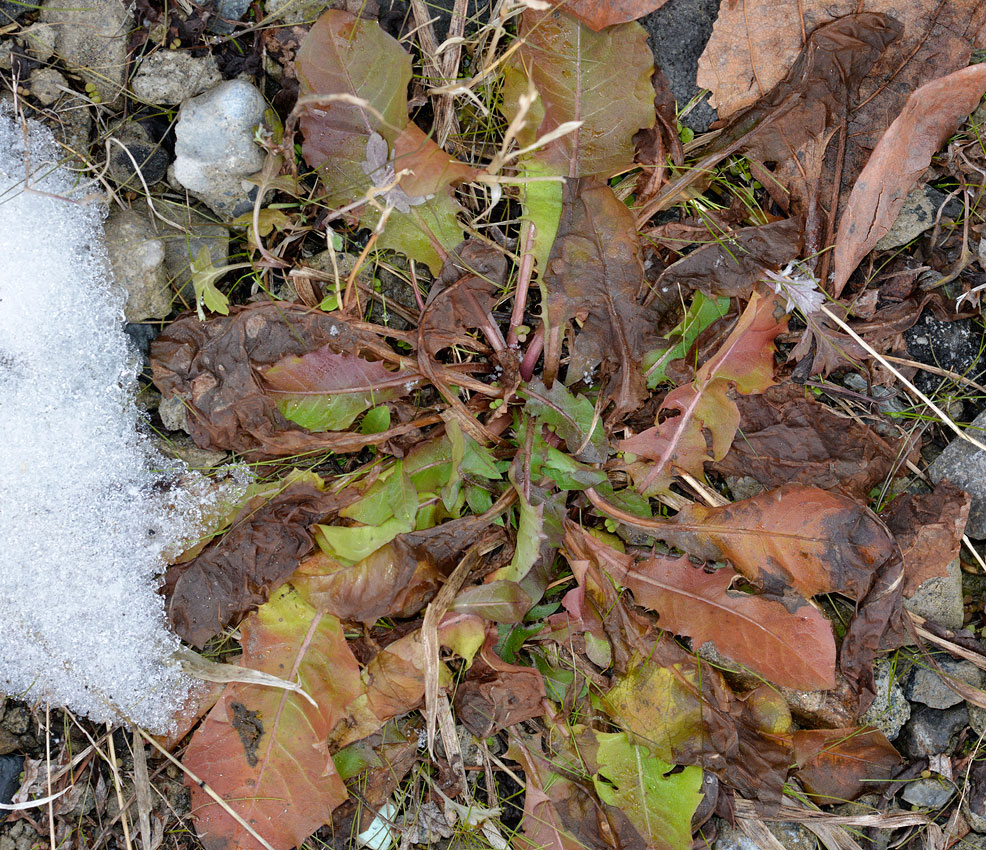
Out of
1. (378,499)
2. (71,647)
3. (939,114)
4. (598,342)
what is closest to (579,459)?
(598,342)

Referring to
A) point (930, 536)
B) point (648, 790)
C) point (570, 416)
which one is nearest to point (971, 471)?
point (930, 536)

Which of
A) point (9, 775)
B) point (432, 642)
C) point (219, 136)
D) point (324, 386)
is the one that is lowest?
point (9, 775)

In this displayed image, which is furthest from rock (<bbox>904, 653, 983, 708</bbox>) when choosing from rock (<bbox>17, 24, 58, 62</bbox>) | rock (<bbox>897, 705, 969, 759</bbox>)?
rock (<bbox>17, 24, 58, 62</bbox>)

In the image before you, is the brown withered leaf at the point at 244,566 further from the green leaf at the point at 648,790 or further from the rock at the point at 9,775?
the green leaf at the point at 648,790

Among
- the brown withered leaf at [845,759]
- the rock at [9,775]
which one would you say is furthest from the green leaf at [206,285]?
the brown withered leaf at [845,759]

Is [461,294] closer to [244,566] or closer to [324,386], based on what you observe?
[324,386]

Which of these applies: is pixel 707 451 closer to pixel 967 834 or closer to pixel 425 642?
pixel 425 642
